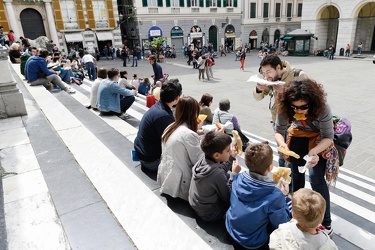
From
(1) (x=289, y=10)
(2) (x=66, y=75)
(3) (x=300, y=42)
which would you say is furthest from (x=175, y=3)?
(2) (x=66, y=75)

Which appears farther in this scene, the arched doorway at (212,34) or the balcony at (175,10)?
the arched doorway at (212,34)

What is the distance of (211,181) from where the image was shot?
2494 mm

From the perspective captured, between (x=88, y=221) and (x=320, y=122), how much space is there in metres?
2.39

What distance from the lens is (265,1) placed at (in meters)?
38.9

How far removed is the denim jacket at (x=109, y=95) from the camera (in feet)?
20.1

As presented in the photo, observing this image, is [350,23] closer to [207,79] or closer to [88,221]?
[207,79]

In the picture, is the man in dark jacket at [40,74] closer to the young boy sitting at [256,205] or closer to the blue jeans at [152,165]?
the blue jeans at [152,165]

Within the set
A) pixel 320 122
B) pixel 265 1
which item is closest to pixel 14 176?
pixel 320 122

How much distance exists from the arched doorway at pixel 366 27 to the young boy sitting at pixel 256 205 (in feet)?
114

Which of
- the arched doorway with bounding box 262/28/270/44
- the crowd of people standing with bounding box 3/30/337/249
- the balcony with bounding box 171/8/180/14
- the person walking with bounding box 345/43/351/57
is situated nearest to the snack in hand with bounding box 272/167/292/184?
the crowd of people standing with bounding box 3/30/337/249

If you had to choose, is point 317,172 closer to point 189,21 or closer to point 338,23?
point 338,23

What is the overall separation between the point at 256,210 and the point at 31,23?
32.1 m

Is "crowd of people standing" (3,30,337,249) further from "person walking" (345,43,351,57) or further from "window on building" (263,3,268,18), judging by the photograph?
"window on building" (263,3,268,18)

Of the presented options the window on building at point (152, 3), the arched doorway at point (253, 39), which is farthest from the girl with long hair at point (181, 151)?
the arched doorway at point (253, 39)
